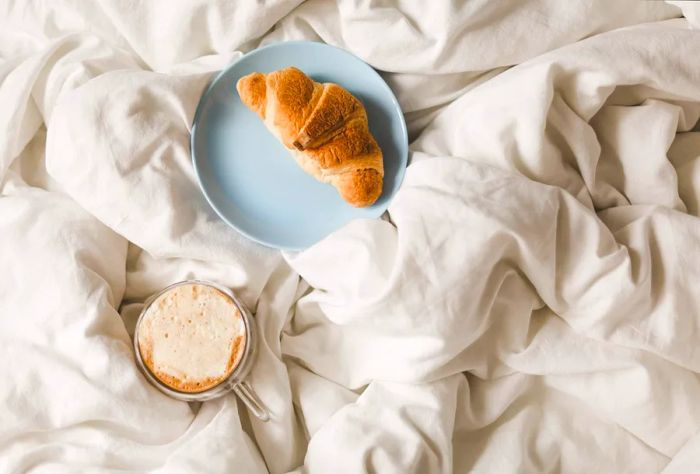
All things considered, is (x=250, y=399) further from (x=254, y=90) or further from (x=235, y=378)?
(x=254, y=90)

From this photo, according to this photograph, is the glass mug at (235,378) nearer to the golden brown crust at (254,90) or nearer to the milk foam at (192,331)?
the milk foam at (192,331)

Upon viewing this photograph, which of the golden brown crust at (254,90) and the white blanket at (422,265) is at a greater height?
the golden brown crust at (254,90)

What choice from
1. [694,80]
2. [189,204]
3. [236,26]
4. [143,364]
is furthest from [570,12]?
[143,364]

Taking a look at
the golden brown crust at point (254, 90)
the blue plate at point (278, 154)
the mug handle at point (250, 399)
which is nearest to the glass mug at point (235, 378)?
the mug handle at point (250, 399)

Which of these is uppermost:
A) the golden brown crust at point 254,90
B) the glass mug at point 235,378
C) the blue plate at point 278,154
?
the golden brown crust at point 254,90

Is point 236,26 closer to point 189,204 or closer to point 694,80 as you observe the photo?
point 189,204

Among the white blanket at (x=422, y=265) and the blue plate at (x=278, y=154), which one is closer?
the white blanket at (x=422, y=265)
